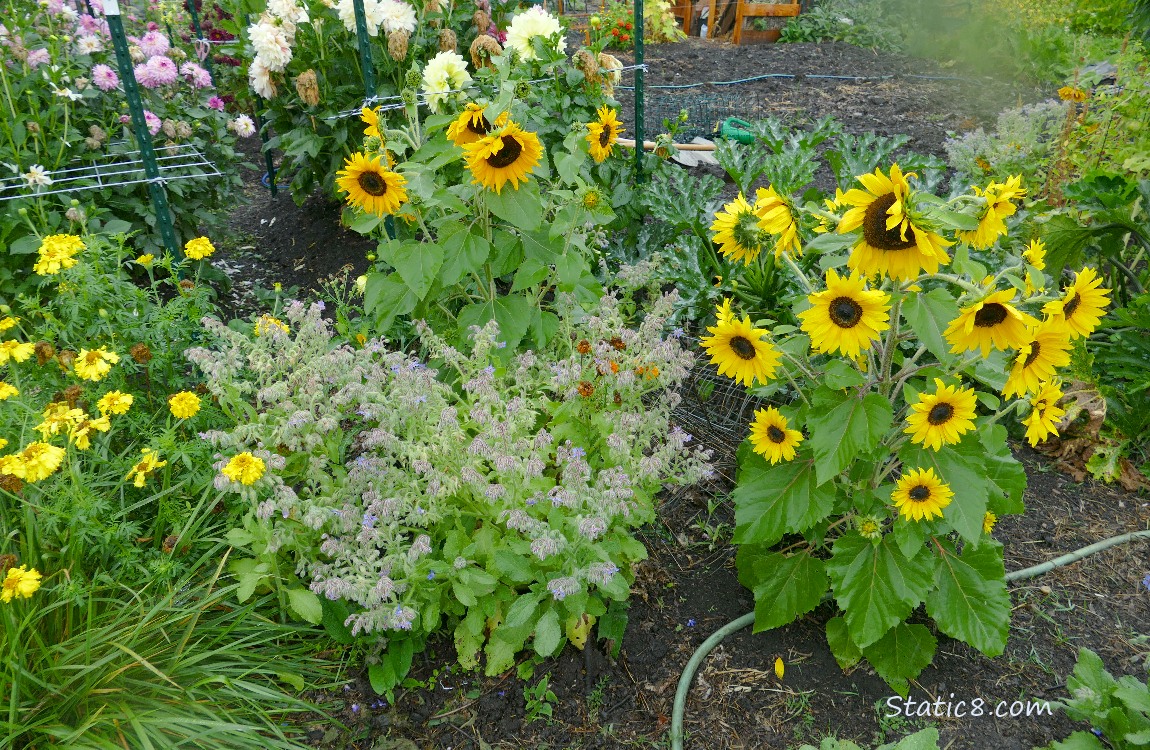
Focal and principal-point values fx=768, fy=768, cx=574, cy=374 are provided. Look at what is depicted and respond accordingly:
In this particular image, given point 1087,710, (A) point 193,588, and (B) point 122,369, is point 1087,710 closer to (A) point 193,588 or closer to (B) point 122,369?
(A) point 193,588

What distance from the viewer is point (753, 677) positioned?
2188 mm

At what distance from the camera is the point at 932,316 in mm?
1730

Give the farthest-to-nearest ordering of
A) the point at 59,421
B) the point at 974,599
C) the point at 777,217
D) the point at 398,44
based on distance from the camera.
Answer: the point at 398,44 < the point at 59,421 < the point at 974,599 < the point at 777,217

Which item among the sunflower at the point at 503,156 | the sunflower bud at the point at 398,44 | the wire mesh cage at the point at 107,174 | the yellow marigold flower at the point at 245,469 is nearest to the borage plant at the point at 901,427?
the sunflower at the point at 503,156

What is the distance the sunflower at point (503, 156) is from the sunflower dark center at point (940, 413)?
1.35 metres

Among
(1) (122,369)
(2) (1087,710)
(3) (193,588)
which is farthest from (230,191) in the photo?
(2) (1087,710)

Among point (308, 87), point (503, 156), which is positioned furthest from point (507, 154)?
point (308, 87)

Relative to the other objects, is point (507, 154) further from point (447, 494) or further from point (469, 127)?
point (447, 494)

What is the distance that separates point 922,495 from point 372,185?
1803 mm

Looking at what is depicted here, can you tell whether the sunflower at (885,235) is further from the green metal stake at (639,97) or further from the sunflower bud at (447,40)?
the sunflower bud at (447,40)

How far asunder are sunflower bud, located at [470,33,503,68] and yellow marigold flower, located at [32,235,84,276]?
1931mm

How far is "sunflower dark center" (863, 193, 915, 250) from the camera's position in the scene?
1602 millimetres

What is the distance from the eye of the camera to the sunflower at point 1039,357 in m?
1.71

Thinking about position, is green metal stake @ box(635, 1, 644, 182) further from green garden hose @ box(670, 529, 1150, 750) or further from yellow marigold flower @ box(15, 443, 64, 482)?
yellow marigold flower @ box(15, 443, 64, 482)
